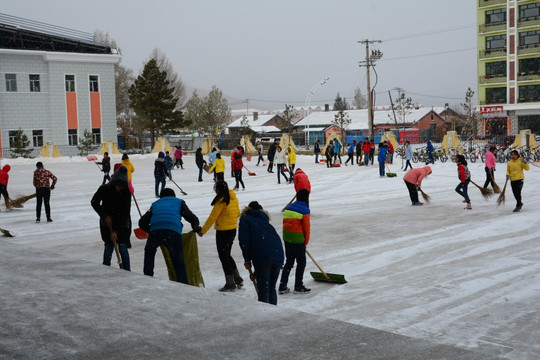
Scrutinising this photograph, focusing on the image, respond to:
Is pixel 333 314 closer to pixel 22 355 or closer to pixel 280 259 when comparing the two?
pixel 280 259

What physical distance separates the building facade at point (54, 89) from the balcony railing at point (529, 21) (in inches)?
1517

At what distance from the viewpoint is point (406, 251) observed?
37.3 feet

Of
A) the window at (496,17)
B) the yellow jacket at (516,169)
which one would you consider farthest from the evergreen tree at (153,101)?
the yellow jacket at (516,169)

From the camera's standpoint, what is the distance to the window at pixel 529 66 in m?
57.7

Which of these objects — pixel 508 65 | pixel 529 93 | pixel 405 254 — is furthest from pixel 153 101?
pixel 405 254

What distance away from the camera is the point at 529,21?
57625 millimetres

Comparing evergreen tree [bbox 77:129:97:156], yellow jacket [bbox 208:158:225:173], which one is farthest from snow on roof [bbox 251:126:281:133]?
yellow jacket [bbox 208:158:225:173]

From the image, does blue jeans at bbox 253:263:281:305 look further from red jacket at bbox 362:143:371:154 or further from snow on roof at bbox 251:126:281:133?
snow on roof at bbox 251:126:281:133

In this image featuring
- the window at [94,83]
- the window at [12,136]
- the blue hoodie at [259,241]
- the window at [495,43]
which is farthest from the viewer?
the window at [495,43]

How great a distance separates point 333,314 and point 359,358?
3.23 meters

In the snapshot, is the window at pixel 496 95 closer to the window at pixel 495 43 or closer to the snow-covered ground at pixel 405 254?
the window at pixel 495 43

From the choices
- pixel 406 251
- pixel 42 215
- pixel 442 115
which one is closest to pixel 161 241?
pixel 406 251

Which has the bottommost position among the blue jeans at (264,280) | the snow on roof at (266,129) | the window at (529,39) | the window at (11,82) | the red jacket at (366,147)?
the blue jeans at (264,280)

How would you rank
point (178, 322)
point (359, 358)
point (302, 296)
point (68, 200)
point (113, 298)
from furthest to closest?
point (68, 200), point (302, 296), point (113, 298), point (178, 322), point (359, 358)
